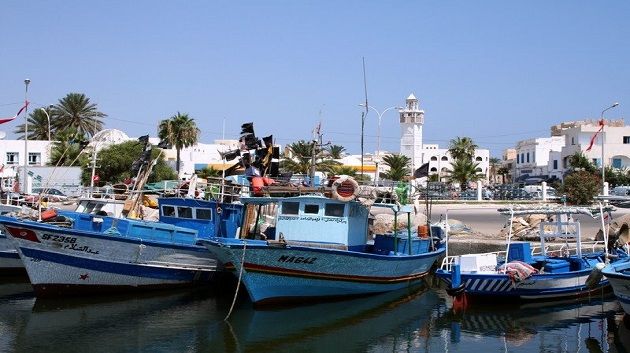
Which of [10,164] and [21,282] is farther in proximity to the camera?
[10,164]

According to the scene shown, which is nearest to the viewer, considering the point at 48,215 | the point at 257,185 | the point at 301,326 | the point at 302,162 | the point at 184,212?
the point at 301,326

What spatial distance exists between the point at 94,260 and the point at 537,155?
79.4 m

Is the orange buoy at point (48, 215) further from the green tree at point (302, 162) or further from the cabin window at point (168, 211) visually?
the green tree at point (302, 162)

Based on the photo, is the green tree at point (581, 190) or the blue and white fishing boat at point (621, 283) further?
the green tree at point (581, 190)

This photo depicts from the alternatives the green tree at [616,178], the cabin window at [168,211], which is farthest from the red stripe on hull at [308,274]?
the green tree at [616,178]

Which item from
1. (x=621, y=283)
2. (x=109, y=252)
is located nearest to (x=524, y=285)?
(x=621, y=283)

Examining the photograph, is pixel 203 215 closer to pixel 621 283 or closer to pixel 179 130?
pixel 621 283

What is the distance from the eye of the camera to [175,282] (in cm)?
2236

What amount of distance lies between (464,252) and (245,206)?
10.2 metres

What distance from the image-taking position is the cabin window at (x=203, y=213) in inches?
917

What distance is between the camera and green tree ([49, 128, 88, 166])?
55031 mm

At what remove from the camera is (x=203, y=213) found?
919 inches

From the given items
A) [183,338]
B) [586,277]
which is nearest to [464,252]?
[586,277]

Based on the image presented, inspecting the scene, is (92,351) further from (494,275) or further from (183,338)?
(494,275)
